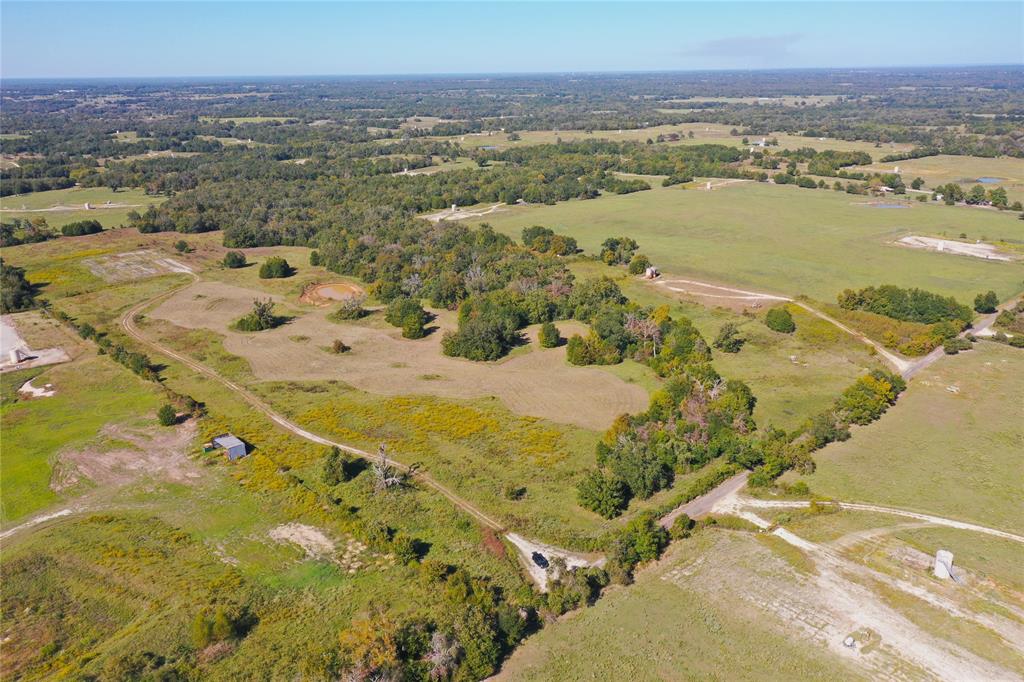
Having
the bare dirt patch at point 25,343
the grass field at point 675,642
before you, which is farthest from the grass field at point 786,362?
the bare dirt patch at point 25,343

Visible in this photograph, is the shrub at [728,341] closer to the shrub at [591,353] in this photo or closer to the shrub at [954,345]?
the shrub at [591,353]

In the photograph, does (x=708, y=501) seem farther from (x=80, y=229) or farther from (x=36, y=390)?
(x=80, y=229)

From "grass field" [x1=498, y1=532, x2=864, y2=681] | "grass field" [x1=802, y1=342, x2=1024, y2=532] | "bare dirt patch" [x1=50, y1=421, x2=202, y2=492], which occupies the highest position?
"grass field" [x1=802, y1=342, x2=1024, y2=532]

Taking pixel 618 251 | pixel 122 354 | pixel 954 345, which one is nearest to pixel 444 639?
pixel 122 354

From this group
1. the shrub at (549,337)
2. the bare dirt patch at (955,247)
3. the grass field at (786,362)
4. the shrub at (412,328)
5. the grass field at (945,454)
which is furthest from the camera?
the bare dirt patch at (955,247)

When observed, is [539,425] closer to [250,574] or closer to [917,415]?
[250,574]

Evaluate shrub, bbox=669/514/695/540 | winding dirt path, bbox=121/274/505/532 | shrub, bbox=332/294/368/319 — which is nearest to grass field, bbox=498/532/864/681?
shrub, bbox=669/514/695/540

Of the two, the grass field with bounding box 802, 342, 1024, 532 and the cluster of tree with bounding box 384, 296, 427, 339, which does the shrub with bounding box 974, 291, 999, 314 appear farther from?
the cluster of tree with bounding box 384, 296, 427, 339
